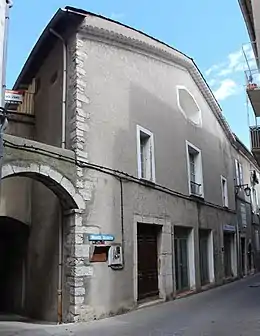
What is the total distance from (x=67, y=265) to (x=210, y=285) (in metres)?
7.97

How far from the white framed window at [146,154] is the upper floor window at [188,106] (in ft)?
9.71

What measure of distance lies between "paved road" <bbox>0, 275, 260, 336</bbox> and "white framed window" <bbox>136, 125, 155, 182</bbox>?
3521 millimetres

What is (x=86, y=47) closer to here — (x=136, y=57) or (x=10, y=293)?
(x=136, y=57)

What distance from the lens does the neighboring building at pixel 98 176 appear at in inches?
352

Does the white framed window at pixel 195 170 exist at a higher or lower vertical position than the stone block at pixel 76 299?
higher

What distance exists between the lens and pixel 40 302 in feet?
32.0

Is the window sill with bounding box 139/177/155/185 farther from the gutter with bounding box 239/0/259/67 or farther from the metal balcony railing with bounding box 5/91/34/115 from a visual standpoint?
the gutter with bounding box 239/0/259/67

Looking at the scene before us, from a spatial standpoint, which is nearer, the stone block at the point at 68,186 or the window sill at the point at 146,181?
the stone block at the point at 68,186

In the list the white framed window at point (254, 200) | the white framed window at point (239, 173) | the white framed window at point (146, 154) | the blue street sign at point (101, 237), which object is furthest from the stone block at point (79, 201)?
the white framed window at point (254, 200)

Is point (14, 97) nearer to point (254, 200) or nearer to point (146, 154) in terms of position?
point (146, 154)

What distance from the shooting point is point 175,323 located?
8250 mm

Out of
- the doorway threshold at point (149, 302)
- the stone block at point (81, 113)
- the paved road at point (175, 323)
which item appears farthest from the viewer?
the doorway threshold at point (149, 302)

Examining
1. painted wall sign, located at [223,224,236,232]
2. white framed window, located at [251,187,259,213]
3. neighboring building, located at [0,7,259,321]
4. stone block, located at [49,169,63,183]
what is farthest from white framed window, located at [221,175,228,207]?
stone block, located at [49,169,63,183]

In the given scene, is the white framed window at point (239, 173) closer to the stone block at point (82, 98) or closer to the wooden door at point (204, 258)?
the wooden door at point (204, 258)
